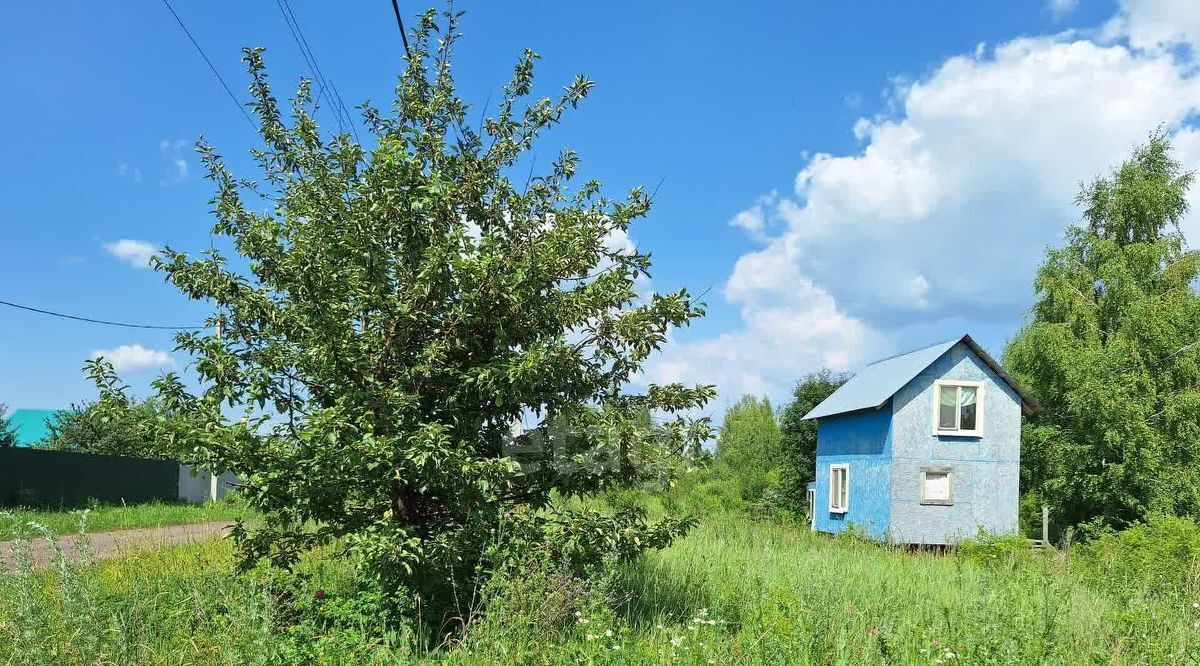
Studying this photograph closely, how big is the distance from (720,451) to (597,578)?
121ft

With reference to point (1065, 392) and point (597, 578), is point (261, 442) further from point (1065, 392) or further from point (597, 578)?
point (1065, 392)

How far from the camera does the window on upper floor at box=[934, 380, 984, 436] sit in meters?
22.9

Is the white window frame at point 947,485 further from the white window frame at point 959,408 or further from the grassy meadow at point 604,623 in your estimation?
the grassy meadow at point 604,623

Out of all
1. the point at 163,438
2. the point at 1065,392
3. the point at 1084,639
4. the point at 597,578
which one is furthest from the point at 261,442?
the point at 1065,392

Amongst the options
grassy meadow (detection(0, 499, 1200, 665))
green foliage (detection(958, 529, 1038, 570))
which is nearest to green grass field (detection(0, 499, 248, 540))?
grassy meadow (detection(0, 499, 1200, 665))

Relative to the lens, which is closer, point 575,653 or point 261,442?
point 575,653

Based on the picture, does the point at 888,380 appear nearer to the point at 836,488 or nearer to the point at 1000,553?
the point at 836,488

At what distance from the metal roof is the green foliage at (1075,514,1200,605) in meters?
10.6

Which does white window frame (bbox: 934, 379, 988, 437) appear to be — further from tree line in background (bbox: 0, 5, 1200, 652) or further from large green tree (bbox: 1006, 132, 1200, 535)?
tree line in background (bbox: 0, 5, 1200, 652)

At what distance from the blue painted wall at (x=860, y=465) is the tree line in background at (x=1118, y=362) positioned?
387 centimetres

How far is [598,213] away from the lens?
6105 millimetres

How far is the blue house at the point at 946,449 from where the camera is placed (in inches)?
888

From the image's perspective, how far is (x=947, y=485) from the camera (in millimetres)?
22719

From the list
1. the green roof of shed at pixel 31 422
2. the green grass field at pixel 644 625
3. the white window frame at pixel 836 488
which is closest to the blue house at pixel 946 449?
the white window frame at pixel 836 488
